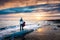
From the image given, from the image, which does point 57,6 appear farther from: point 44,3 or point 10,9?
point 10,9

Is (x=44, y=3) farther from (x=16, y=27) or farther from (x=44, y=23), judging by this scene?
(x=16, y=27)

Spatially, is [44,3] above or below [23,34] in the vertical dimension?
above

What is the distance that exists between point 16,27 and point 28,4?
347mm

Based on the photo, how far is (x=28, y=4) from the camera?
1.57 m

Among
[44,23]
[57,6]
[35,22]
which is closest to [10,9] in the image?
[35,22]

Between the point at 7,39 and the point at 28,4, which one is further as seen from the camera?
the point at 28,4

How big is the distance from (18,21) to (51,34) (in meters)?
0.46

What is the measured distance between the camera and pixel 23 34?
4.91 ft

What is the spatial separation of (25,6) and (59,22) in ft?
1.62

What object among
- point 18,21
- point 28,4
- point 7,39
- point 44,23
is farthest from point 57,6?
point 7,39

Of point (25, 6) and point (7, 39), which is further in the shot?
point (25, 6)

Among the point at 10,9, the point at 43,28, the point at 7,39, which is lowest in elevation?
the point at 7,39

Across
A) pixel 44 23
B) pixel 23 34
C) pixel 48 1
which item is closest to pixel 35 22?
pixel 44 23

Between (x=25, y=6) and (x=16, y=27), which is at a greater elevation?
(x=25, y=6)
